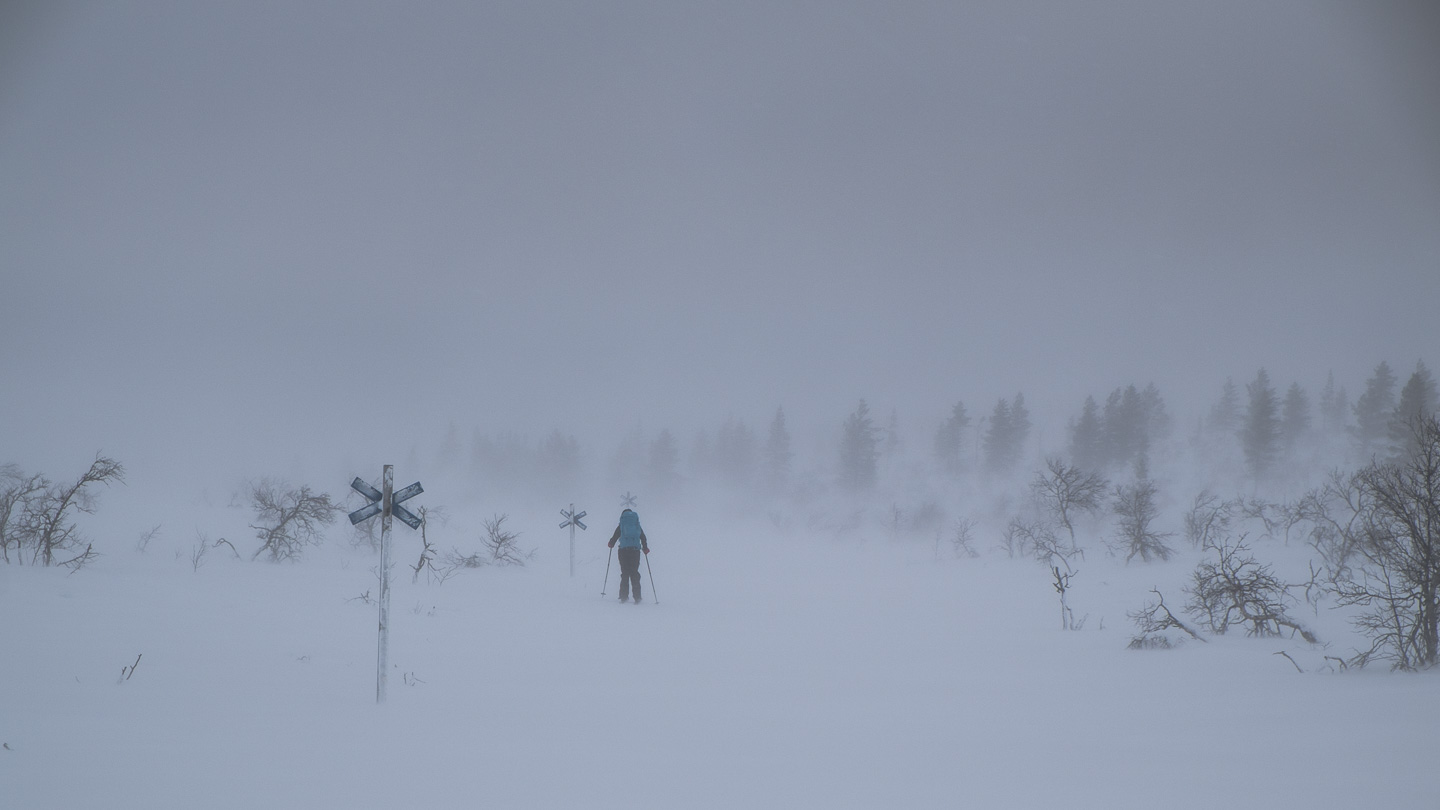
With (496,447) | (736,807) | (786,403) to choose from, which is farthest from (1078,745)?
(786,403)

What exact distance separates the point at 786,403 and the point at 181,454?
387 feet

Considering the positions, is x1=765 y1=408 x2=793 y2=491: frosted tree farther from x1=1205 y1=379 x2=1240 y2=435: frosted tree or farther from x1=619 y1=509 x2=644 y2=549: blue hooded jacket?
x1=619 y1=509 x2=644 y2=549: blue hooded jacket

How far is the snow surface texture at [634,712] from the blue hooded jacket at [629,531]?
2.47 metres

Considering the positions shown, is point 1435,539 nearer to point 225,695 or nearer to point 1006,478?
point 225,695

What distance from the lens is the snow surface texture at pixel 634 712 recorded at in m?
4.34

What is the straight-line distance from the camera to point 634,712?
255 inches

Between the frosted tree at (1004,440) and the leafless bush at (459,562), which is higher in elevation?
the frosted tree at (1004,440)

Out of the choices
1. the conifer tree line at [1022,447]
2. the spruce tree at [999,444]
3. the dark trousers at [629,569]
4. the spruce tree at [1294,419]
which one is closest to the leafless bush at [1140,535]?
the dark trousers at [629,569]

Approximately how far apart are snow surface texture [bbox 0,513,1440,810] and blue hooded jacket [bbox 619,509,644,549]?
8.12 ft

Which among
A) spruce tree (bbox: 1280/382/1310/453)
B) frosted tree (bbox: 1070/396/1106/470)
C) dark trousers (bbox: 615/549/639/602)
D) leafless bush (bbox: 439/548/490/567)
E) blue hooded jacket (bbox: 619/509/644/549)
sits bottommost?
leafless bush (bbox: 439/548/490/567)

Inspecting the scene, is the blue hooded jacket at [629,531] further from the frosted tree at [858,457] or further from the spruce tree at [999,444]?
the spruce tree at [999,444]

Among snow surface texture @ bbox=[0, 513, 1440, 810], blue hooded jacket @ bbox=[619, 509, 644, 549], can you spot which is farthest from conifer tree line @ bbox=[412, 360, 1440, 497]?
snow surface texture @ bbox=[0, 513, 1440, 810]

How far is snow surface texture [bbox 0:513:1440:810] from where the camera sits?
171 inches

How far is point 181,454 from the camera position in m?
93.2
